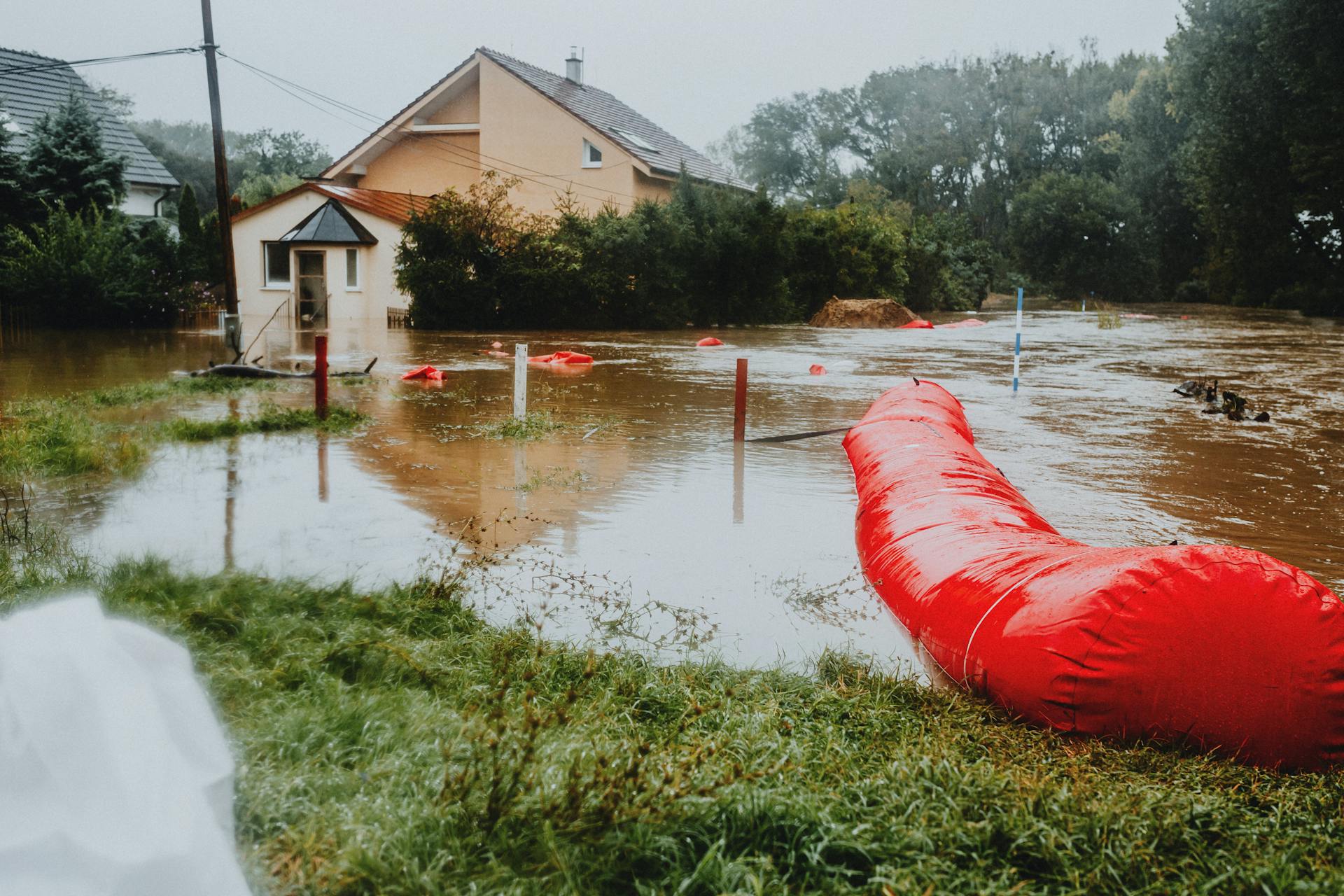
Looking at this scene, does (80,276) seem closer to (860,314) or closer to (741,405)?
(741,405)

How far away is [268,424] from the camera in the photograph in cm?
1088

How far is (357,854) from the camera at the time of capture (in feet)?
8.90

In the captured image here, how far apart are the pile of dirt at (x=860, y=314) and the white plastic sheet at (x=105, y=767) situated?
33463 millimetres

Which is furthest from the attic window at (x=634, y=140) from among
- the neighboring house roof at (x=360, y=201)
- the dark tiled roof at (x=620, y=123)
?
the neighboring house roof at (x=360, y=201)

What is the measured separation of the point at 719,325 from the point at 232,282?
18.0 metres

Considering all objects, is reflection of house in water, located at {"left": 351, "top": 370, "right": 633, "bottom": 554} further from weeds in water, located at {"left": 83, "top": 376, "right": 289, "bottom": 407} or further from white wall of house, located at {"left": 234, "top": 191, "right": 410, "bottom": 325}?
white wall of house, located at {"left": 234, "top": 191, "right": 410, "bottom": 325}

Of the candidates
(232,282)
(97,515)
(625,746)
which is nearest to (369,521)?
(97,515)

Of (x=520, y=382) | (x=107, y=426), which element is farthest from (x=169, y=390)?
(x=520, y=382)

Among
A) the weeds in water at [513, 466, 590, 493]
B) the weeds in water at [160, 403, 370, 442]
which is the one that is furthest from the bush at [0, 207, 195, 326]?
the weeds in water at [513, 466, 590, 493]

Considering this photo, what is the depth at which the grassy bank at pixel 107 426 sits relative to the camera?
8500mm

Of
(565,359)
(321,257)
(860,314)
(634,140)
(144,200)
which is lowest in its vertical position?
(565,359)

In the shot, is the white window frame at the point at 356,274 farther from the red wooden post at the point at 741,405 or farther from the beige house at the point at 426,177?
the red wooden post at the point at 741,405

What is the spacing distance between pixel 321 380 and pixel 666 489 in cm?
446

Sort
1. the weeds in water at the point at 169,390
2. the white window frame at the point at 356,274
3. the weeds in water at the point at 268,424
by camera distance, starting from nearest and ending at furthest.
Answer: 1. the weeds in water at the point at 268,424
2. the weeds in water at the point at 169,390
3. the white window frame at the point at 356,274
